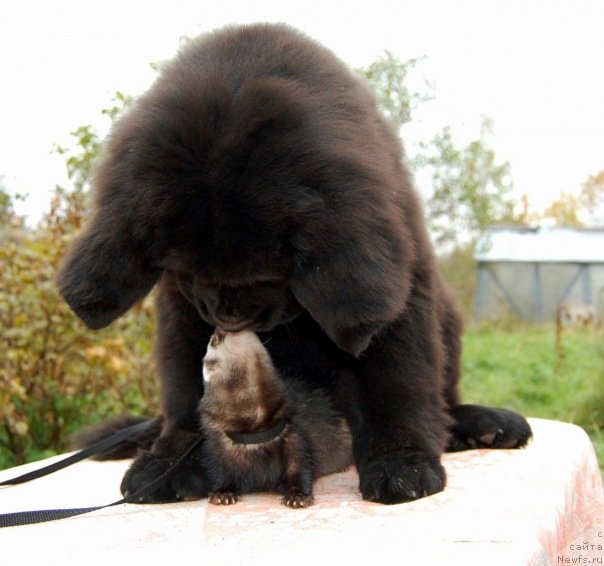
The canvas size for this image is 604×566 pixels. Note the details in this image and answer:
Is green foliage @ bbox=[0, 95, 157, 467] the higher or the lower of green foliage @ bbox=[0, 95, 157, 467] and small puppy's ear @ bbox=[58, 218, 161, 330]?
the lower

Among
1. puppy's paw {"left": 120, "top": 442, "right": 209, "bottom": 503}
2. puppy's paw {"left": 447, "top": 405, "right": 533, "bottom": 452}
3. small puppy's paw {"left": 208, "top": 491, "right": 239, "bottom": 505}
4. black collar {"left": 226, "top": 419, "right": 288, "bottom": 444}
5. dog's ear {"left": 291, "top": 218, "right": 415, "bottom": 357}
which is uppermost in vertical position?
dog's ear {"left": 291, "top": 218, "right": 415, "bottom": 357}

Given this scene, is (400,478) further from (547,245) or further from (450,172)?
(547,245)

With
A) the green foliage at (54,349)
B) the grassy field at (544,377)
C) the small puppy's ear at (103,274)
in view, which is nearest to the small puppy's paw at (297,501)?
the small puppy's ear at (103,274)

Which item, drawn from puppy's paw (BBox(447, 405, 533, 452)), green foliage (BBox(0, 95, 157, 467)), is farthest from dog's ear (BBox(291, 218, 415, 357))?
green foliage (BBox(0, 95, 157, 467))

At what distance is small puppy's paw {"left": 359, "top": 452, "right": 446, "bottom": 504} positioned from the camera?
8.27 feet

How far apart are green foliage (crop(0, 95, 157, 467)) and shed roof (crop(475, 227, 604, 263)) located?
1546 centimetres

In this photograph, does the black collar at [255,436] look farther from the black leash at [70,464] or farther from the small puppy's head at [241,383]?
the black leash at [70,464]

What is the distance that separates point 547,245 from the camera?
2184 centimetres

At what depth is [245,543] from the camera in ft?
7.02

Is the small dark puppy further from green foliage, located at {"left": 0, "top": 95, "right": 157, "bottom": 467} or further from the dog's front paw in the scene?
green foliage, located at {"left": 0, "top": 95, "right": 157, "bottom": 467}

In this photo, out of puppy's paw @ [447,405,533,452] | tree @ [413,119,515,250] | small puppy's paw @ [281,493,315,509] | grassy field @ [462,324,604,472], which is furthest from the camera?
tree @ [413,119,515,250]

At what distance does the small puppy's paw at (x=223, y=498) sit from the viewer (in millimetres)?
2586

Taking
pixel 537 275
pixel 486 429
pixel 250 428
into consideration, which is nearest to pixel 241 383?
pixel 250 428

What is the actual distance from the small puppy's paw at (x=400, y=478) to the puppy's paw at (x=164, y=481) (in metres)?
0.55
